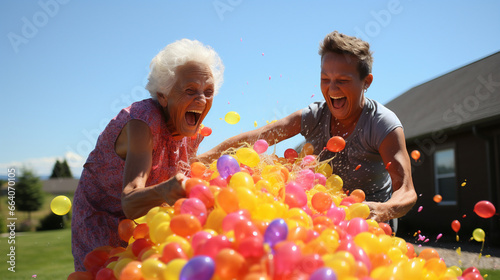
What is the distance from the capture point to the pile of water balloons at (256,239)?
1554 millimetres

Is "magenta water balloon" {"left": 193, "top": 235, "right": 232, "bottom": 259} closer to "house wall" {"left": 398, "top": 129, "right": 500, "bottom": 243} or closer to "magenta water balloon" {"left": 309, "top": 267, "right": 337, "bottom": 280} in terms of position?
"magenta water balloon" {"left": 309, "top": 267, "right": 337, "bottom": 280}

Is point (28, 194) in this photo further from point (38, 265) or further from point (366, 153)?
point (366, 153)

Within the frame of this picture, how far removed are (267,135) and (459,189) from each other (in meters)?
9.67

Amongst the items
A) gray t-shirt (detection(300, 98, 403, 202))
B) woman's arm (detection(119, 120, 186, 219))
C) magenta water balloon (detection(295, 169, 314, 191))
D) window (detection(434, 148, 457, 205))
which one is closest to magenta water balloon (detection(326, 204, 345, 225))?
magenta water balloon (detection(295, 169, 314, 191))

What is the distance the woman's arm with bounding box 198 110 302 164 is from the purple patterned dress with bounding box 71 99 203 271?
579 mm

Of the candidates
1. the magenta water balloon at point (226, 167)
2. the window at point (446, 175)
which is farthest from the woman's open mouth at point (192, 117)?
the window at point (446, 175)

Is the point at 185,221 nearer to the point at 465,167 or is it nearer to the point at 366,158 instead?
the point at 366,158

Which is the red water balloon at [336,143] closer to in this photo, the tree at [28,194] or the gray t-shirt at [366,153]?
the gray t-shirt at [366,153]

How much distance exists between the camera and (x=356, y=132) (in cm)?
306

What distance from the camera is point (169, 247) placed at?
68.8 inches

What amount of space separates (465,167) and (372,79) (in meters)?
9.20

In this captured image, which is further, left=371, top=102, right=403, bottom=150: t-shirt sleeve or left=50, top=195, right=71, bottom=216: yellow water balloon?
left=371, top=102, right=403, bottom=150: t-shirt sleeve

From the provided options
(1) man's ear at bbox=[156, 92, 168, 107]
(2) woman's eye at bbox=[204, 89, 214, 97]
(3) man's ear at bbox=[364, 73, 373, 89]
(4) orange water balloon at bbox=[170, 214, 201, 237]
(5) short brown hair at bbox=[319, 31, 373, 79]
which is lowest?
(4) orange water balloon at bbox=[170, 214, 201, 237]

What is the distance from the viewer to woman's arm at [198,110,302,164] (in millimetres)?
3223
